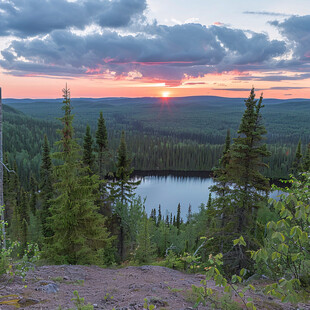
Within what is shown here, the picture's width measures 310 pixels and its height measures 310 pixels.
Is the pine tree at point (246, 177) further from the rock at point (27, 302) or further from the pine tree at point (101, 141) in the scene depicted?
the pine tree at point (101, 141)

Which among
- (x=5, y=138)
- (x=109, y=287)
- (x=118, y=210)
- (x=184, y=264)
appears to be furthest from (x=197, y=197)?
(x=5, y=138)

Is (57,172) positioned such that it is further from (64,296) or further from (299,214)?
(299,214)

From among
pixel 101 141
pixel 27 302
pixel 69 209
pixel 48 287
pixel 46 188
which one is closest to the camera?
pixel 27 302

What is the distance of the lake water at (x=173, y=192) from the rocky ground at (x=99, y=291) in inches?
2320

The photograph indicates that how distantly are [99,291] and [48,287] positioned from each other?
5.21ft

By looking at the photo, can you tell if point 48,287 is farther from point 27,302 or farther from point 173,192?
point 173,192

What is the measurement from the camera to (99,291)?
314 inches

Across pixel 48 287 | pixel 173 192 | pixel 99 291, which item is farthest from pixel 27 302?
pixel 173 192

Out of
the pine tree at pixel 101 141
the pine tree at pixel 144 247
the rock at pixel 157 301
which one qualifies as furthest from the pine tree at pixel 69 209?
the pine tree at pixel 101 141

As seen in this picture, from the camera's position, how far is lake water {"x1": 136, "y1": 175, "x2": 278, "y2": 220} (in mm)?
75312

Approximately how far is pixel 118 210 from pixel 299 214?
2445 cm

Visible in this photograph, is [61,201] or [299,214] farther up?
[299,214]

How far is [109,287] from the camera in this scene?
846 cm

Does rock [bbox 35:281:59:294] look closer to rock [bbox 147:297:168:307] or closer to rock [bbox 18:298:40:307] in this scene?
rock [bbox 18:298:40:307]
